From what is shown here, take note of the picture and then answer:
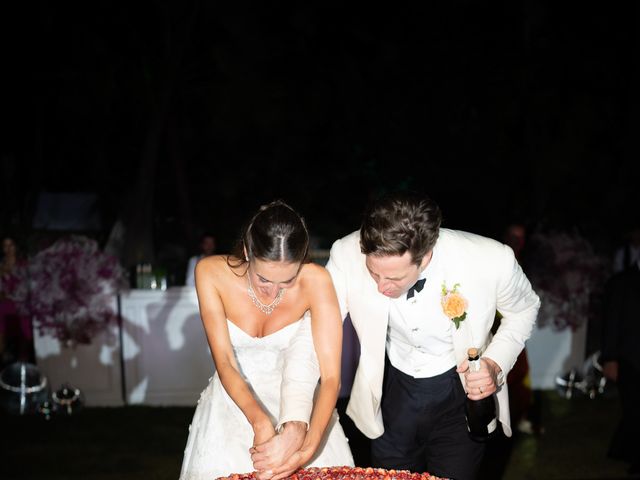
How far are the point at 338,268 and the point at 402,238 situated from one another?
0.47 meters

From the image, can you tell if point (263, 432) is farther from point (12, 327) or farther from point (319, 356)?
point (12, 327)

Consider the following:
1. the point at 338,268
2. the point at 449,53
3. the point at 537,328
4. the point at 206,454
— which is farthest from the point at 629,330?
the point at 449,53

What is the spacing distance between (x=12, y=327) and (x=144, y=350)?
1287 millimetres

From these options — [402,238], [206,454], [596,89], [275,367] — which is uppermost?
[596,89]

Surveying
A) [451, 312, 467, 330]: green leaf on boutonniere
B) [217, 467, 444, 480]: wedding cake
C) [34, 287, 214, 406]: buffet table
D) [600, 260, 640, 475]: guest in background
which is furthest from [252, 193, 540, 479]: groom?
[34, 287, 214, 406]: buffet table

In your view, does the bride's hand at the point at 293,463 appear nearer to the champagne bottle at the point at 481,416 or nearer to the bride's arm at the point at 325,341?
the bride's arm at the point at 325,341

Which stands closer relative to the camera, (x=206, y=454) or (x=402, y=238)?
(x=402, y=238)

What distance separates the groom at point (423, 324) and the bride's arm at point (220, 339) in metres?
0.14

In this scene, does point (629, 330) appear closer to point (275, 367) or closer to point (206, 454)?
point (275, 367)

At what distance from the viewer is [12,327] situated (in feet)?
19.0

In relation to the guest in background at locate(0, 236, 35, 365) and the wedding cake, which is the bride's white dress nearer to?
the wedding cake

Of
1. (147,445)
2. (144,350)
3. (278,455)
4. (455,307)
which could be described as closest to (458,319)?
(455,307)

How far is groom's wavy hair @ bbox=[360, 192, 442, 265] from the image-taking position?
2.23 metres

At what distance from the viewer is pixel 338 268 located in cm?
263
